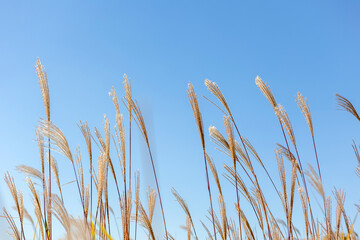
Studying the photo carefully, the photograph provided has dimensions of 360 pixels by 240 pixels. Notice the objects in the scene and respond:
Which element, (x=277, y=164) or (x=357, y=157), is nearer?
(x=277, y=164)

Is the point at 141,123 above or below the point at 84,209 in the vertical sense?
above

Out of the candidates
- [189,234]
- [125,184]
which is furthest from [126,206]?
[189,234]

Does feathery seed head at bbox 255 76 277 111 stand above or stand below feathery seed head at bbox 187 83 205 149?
above

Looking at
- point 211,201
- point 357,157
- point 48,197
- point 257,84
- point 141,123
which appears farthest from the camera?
point 357,157

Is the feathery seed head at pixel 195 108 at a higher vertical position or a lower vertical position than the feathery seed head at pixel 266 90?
lower

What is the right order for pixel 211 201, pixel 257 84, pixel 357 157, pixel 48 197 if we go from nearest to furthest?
pixel 48 197
pixel 211 201
pixel 257 84
pixel 357 157

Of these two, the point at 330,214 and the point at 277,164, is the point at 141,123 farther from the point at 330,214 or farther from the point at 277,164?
the point at 330,214

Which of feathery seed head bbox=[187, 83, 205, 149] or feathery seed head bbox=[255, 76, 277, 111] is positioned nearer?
feathery seed head bbox=[187, 83, 205, 149]

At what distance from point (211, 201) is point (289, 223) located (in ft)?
1.43

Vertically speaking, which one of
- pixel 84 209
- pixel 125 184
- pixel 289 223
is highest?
pixel 125 184

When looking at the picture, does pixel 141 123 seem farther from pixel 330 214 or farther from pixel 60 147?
pixel 330 214

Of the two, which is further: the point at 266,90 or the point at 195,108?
the point at 266,90

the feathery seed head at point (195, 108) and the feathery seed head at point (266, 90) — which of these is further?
the feathery seed head at point (266, 90)

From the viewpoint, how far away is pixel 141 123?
6.07 ft
